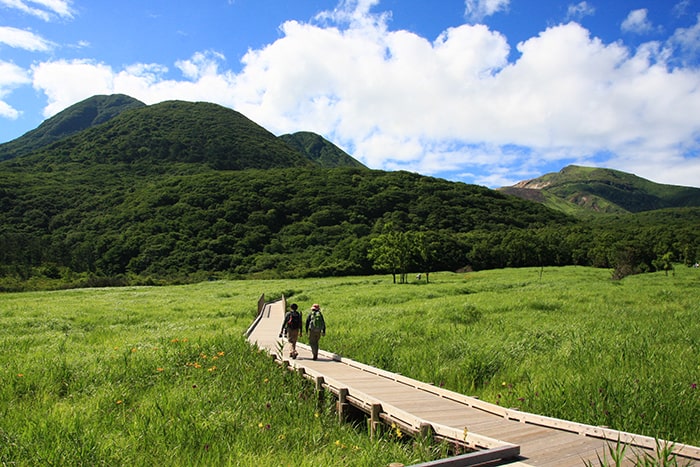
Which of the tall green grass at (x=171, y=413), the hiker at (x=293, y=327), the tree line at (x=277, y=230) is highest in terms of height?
the tree line at (x=277, y=230)

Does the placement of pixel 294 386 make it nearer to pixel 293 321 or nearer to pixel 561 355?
pixel 293 321

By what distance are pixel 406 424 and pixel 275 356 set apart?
5985 millimetres

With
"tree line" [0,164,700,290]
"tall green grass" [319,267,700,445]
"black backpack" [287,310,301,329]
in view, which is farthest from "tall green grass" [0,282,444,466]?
"tree line" [0,164,700,290]

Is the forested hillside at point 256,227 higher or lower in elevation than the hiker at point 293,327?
higher

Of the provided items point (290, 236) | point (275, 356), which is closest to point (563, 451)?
point (275, 356)

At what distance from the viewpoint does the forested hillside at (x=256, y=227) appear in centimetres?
8912

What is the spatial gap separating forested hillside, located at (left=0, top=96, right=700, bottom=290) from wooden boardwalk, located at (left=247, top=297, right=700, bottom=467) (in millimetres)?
53478

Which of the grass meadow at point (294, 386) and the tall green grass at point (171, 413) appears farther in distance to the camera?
the grass meadow at point (294, 386)

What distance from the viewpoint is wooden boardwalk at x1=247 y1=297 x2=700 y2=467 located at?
4891 millimetres

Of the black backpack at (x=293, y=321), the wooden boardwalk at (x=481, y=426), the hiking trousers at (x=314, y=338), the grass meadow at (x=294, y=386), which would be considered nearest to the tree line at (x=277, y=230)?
the grass meadow at (x=294, y=386)

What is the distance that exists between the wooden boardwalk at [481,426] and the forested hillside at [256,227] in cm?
5348

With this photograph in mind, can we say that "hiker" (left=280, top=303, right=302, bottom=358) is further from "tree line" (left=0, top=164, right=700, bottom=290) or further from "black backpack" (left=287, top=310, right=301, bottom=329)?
"tree line" (left=0, top=164, right=700, bottom=290)

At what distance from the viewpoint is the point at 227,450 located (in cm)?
564

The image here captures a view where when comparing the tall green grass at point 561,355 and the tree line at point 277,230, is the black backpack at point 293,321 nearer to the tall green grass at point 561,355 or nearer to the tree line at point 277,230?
the tall green grass at point 561,355
